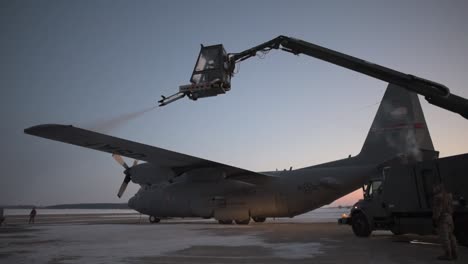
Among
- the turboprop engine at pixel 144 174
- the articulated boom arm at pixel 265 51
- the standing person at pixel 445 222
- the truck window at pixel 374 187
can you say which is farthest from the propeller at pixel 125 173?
the standing person at pixel 445 222

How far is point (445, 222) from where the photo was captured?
324 inches

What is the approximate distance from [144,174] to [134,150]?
5272mm

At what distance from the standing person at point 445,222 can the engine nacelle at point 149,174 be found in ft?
53.8

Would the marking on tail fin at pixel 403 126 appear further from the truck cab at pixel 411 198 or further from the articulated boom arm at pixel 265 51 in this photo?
the articulated boom arm at pixel 265 51

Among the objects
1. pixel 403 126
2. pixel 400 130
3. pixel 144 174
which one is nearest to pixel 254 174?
pixel 144 174

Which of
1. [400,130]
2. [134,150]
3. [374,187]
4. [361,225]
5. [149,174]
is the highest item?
[400,130]

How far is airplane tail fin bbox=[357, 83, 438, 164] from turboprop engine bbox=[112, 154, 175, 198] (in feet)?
41.3

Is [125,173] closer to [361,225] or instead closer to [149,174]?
[149,174]

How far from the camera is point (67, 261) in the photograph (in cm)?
839

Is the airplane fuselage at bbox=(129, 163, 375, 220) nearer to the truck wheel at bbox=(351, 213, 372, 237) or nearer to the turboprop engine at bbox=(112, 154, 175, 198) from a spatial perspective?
the turboprop engine at bbox=(112, 154, 175, 198)

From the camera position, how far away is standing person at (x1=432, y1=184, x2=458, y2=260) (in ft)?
26.6

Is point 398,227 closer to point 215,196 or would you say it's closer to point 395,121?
point 395,121

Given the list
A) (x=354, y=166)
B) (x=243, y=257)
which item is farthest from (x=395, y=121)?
(x=243, y=257)

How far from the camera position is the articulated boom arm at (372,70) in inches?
387
